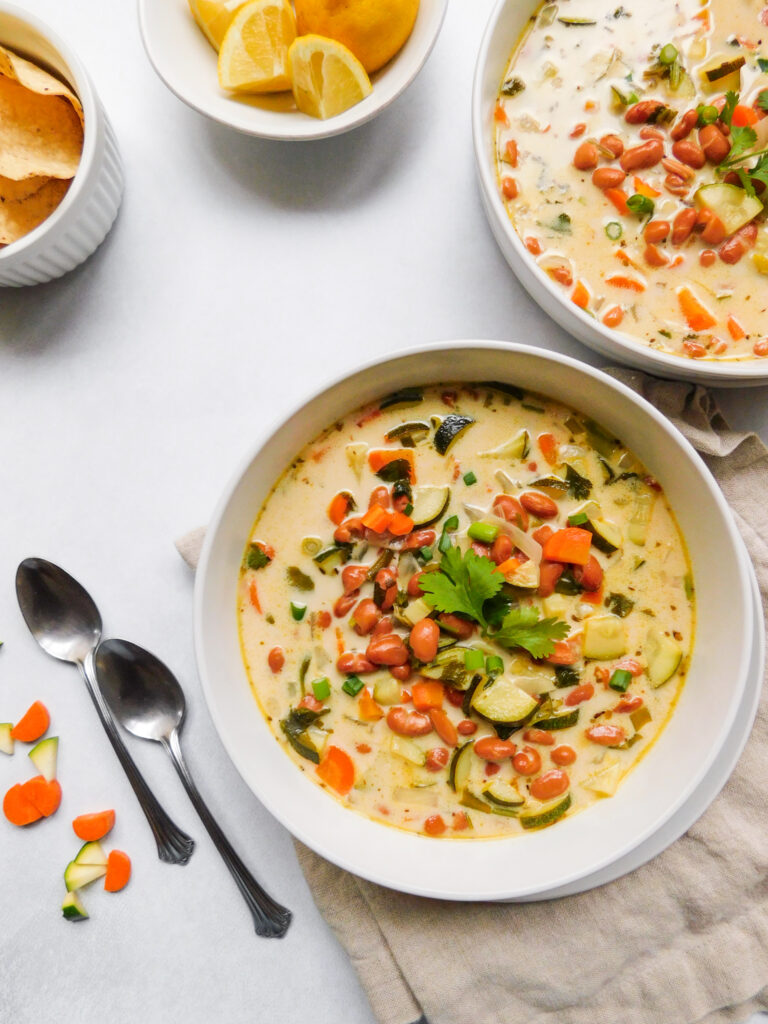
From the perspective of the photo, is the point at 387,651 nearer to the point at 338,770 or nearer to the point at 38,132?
the point at 338,770

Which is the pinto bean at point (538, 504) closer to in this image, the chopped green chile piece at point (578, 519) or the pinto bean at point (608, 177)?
the chopped green chile piece at point (578, 519)

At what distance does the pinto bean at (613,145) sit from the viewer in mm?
2689

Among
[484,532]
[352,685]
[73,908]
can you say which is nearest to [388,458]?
[484,532]

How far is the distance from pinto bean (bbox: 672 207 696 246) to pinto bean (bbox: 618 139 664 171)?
19 centimetres

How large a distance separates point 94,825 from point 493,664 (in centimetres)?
142

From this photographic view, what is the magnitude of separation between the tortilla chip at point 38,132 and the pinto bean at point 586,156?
157cm

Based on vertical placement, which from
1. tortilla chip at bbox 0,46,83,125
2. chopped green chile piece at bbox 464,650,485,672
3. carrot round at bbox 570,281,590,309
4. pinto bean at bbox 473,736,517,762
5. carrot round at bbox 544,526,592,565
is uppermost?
tortilla chip at bbox 0,46,83,125

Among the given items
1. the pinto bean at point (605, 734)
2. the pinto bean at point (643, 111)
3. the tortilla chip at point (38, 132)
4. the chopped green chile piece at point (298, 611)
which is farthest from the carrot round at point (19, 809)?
the pinto bean at point (643, 111)

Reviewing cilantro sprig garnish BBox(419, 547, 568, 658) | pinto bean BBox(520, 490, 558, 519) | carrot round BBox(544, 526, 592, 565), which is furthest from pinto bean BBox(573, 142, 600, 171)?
cilantro sprig garnish BBox(419, 547, 568, 658)

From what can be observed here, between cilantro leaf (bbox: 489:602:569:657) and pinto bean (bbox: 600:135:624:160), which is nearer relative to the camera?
cilantro leaf (bbox: 489:602:569:657)

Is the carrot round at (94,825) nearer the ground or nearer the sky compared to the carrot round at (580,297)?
nearer the ground

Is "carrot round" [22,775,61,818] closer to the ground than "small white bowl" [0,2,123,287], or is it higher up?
closer to the ground

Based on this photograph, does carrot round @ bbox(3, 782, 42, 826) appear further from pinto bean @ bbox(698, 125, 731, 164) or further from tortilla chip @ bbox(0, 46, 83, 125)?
pinto bean @ bbox(698, 125, 731, 164)

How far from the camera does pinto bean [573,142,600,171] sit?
267 cm
